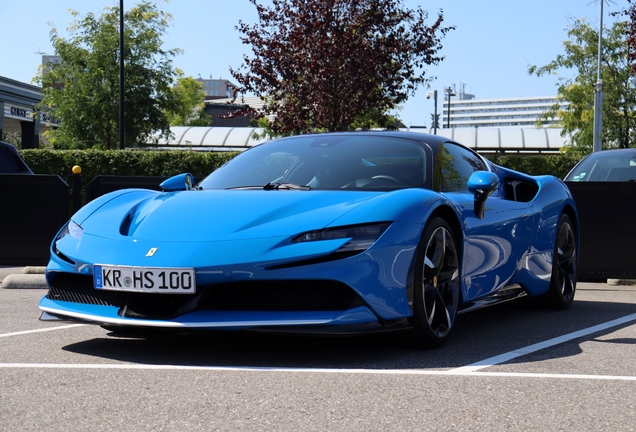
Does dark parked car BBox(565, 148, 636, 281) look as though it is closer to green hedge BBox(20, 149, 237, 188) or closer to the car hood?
the car hood

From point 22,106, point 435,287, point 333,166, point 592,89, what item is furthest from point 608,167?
point 22,106

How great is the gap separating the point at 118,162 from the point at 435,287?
16.9 m

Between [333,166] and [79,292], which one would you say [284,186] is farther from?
[79,292]

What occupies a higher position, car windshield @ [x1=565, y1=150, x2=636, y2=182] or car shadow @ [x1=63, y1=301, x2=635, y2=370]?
car windshield @ [x1=565, y1=150, x2=636, y2=182]

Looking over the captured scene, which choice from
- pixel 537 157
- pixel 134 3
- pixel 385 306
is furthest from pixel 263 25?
pixel 385 306

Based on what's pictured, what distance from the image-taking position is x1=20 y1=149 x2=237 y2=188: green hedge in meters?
21.1

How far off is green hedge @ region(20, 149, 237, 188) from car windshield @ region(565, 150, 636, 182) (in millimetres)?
9873

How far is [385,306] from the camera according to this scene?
4.68 m

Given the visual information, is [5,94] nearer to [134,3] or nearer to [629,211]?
[134,3]

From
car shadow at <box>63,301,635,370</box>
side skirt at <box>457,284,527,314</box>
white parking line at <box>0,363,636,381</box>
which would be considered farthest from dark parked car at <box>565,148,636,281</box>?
white parking line at <box>0,363,636,381</box>

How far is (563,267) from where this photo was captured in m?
7.41

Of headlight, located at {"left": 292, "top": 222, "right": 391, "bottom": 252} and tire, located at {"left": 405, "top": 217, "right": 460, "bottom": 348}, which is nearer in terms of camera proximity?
headlight, located at {"left": 292, "top": 222, "right": 391, "bottom": 252}

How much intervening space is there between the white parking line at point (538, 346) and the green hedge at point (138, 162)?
1466 centimetres

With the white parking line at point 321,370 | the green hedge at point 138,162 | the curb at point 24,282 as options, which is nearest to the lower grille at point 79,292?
the white parking line at point 321,370
